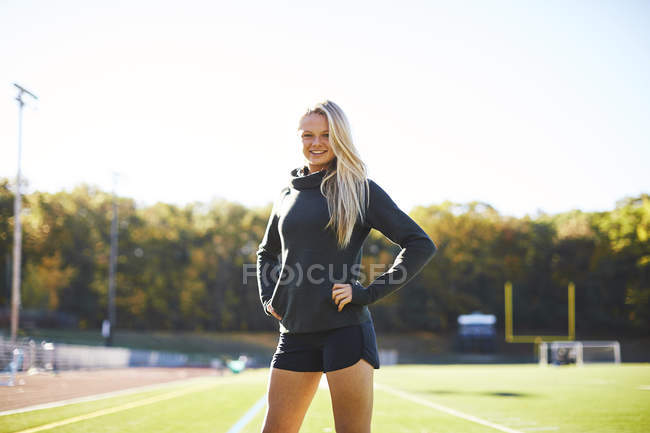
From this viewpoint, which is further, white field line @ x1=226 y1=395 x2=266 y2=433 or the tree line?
the tree line

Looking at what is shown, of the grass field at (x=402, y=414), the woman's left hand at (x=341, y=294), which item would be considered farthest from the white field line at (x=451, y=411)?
the woman's left hand at (x=341, y=294)

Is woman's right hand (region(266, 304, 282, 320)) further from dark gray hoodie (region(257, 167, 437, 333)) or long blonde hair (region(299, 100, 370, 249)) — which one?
long blonde hair (region(299, 100, 370, 249))

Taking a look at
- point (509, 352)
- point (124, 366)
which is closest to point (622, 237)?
point (509, 352)

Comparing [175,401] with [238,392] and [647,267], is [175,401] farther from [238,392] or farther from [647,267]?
[647,267]

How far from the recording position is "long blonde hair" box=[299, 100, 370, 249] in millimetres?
2596

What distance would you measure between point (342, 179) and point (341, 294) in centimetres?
49

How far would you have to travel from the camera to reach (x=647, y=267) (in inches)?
1901

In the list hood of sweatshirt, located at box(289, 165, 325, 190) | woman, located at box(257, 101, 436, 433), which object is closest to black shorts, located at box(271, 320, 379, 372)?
Result: woman, located at box(257, 101, 436, 433)

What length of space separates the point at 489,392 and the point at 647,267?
42486 millimetres

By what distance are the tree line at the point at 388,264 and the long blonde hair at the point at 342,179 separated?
4801cm

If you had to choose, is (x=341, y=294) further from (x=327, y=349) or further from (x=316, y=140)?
(x=316, y=140)

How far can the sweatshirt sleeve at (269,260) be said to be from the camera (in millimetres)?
2938

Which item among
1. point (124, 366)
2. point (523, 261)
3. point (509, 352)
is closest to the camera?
point (124, 366)

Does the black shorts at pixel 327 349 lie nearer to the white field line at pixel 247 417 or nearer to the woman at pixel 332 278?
the woman at pixel 332 278
